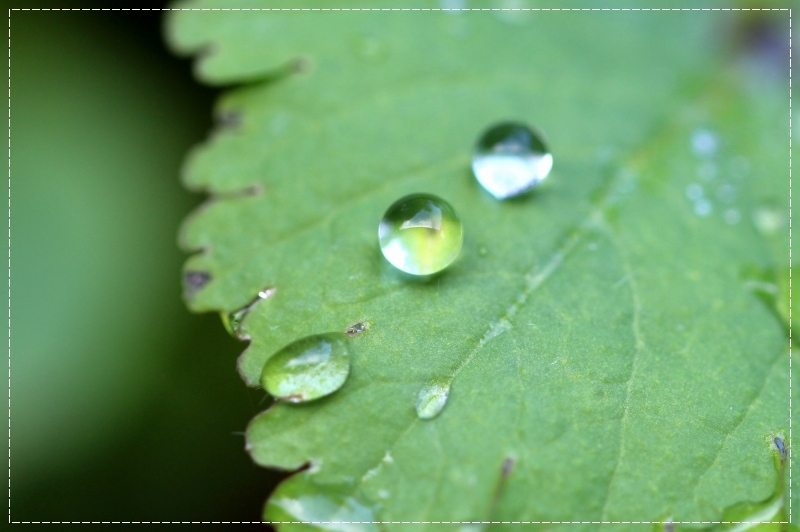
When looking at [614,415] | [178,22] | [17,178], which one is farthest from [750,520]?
[17,178]

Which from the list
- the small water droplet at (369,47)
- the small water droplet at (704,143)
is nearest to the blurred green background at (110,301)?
the small water droplet at (369,47)

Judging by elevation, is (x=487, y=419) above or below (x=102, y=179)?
below

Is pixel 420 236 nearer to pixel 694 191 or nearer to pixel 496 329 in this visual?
pixel 496 329

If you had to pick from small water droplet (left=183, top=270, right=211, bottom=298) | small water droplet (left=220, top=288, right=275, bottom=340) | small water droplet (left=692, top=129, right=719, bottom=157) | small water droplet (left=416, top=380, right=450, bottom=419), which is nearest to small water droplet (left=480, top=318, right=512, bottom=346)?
small water droplet (left=416, top=380, right=450, bottom=419)

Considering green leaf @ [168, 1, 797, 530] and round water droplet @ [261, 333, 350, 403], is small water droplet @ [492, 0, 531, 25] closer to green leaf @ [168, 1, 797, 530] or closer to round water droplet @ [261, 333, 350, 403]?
green leaf @ [168, 1, 797, 530]

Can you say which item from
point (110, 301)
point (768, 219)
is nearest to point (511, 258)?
point (768, 219)

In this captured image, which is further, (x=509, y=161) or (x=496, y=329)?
(x=509, y=161)

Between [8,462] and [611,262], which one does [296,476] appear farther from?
[8,462]
